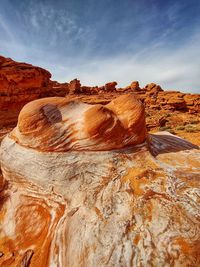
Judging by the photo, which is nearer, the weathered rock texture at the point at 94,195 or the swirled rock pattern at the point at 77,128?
the weathered rock texture at the point at 94,195

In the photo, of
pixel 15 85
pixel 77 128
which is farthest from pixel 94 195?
pixel 15 85

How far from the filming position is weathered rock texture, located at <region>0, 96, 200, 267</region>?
1.90 m

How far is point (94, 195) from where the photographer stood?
242 centimetres

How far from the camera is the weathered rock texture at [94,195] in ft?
6.22

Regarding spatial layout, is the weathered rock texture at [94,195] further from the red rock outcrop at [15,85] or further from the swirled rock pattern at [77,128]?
the red rock outcrop at [15,85]

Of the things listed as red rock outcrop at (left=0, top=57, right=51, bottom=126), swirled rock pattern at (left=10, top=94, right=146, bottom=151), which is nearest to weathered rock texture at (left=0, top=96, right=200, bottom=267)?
swirled rock pattern at (left=10, top=94, right=146, bottom=151)

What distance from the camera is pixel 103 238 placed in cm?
197

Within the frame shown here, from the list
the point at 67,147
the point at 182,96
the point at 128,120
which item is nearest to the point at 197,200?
the point at 128,120

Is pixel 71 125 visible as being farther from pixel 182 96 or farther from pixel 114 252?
pixel 182 96

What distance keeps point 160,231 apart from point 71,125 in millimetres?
1949

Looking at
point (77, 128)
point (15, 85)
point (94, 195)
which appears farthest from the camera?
point (15, 85)

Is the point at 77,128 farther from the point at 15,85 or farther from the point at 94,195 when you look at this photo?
the point at 15,85

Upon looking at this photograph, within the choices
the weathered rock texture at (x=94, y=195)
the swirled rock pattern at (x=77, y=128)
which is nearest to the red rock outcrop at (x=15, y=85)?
the swirled rock pattern at (x=77, y=128)

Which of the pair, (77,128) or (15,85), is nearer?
(77,128)
